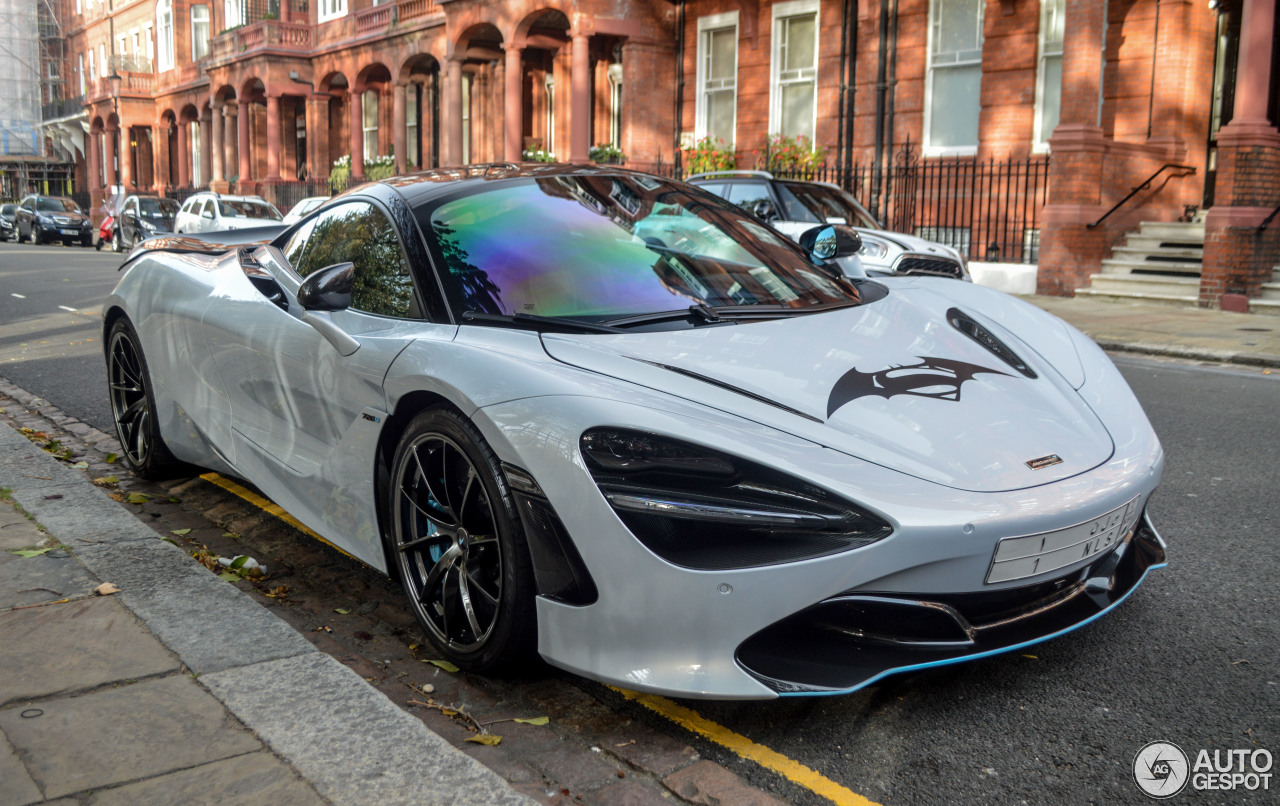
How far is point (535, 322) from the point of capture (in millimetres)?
3273

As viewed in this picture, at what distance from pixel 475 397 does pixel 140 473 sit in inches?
125

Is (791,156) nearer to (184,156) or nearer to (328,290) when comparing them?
(328,290)

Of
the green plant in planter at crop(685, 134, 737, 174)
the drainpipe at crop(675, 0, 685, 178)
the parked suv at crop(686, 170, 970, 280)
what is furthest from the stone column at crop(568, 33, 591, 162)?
the parked suv at crop(686, 170, 970, 280)

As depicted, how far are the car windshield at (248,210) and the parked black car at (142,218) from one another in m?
5.02

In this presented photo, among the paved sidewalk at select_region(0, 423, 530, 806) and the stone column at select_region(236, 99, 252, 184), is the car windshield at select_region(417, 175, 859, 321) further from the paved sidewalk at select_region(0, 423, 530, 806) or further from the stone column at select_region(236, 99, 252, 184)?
the stone column at select_region(236, 99, 252, 184)

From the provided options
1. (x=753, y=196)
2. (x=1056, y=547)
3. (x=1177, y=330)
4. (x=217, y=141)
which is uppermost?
(x=217, y=141)

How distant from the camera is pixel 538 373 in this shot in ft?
9.51

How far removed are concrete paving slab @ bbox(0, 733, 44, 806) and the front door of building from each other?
17.9 meters

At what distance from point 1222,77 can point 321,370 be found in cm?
1724

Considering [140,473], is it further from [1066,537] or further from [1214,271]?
[1214,271]

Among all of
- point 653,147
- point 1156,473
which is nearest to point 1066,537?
point 1156,473

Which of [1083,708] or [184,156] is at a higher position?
[184,156]

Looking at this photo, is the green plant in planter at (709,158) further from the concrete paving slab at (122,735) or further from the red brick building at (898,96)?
the concrete paving slab at (122,735)

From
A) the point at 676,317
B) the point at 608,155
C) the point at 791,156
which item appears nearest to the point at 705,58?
the point at 608,155
